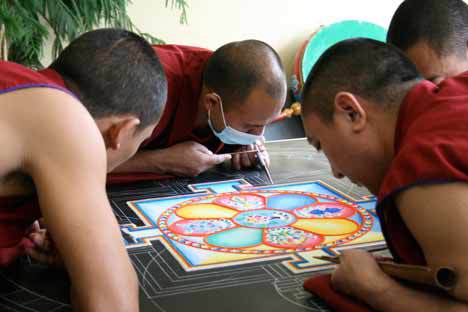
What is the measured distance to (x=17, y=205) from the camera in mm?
1680

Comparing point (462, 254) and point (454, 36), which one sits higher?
point (454, 36)

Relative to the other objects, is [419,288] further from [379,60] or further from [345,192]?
[345,192]

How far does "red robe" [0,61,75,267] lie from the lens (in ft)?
4.92

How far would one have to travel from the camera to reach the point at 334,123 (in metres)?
1.66

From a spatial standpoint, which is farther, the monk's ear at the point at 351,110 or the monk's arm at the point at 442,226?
the monk's ear at the point at 351,110

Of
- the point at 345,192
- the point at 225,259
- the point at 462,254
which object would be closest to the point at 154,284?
the point at 225,259

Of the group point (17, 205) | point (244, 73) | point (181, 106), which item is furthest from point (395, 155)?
point (181, 106)

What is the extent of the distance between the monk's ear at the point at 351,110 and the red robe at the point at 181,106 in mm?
1312

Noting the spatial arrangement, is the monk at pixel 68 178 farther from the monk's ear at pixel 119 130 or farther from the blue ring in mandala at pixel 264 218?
the blue ring in mandala at pixel 264 218

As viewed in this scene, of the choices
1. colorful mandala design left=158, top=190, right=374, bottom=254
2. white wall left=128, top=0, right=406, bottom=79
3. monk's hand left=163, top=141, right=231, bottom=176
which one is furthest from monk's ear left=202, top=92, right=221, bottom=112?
white wall left=128, top=0, right=406, bottom=79

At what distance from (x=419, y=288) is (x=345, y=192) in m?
1.00

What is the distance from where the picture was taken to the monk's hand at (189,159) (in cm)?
275

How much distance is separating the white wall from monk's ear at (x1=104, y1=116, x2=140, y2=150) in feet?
9.95

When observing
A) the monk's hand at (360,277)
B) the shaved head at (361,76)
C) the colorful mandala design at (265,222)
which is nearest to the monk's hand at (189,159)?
the colorful mandala design at (265,222)
